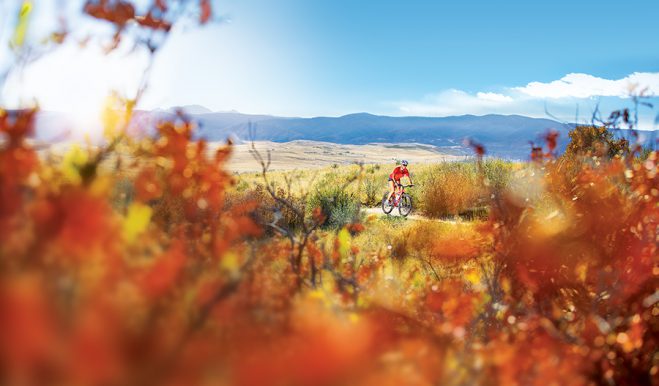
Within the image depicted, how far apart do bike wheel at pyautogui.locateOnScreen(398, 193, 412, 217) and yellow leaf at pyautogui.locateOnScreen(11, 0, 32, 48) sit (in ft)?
41.2

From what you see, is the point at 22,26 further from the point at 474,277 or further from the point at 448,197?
the point at 448,197

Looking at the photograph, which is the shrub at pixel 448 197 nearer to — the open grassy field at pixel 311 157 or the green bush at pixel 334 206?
the green bush at pixel 334 206

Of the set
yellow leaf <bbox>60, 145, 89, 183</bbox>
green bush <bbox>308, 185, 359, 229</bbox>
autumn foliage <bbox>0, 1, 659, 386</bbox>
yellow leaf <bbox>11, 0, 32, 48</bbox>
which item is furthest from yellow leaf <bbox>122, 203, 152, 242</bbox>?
green bush <bbox>308, 185, 359, 229</bbox>

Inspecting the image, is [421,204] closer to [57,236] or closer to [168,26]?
[168,26]

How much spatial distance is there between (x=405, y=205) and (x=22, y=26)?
504 inches

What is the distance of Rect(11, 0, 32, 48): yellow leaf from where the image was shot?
8.69 ft

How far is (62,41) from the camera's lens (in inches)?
139

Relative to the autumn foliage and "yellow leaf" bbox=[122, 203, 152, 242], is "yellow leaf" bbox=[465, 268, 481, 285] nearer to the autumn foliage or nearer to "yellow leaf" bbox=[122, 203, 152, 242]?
the autumn foliage

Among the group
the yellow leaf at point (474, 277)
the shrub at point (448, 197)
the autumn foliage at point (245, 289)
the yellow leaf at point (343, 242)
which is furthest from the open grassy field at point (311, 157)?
the autumn foliage at point (245, 289)

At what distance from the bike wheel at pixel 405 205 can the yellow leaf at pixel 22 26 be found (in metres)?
12.6

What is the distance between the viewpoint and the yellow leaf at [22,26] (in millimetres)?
2648

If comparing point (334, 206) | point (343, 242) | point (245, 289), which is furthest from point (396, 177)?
point (245, 289)

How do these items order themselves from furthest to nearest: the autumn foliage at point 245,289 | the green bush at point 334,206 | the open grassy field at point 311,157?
1. the open grassy field at point 311,157
2. the green bush at point 334,206
3. the autumn foliage at point 245,289

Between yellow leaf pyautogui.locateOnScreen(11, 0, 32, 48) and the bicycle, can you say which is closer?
yellow leaf pyautogui.locateOnScreen(11, 0, 32, 48)
